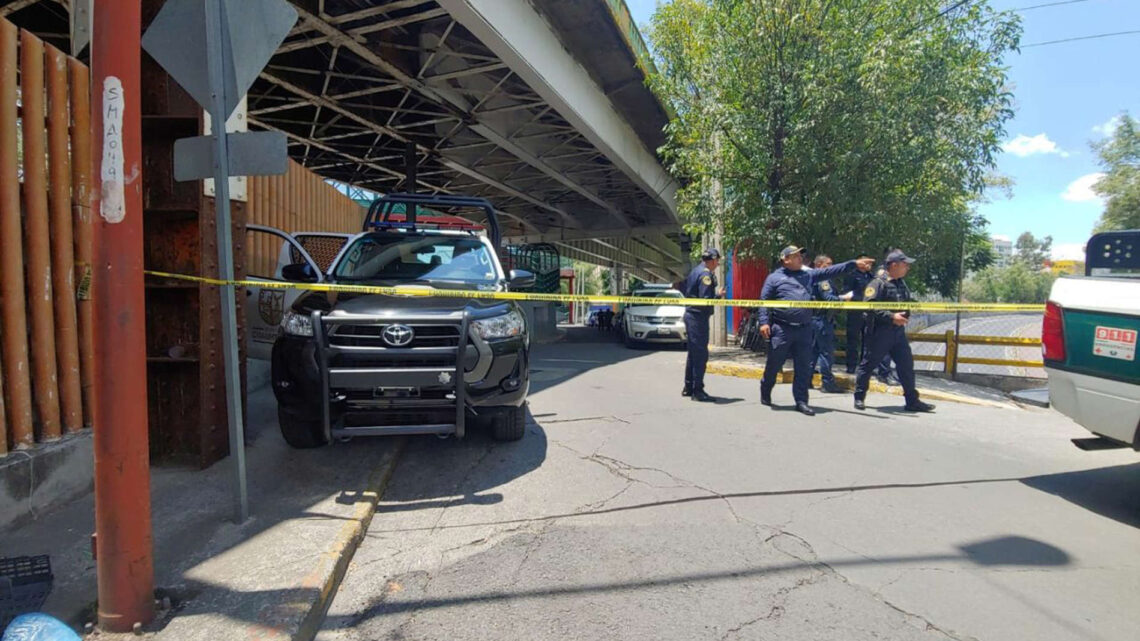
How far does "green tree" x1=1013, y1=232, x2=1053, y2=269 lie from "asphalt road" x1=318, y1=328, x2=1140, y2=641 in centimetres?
10676

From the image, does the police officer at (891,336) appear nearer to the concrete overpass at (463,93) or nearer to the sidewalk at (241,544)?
the sidewalk at (241,544)

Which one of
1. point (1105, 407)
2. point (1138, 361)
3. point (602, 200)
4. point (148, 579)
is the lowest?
point (148, 579)

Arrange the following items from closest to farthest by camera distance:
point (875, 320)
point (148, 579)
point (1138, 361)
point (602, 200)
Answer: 1. point (148, 579)
2. point (1138, 361)
3. point (875, 320)
4. point (602, 200)

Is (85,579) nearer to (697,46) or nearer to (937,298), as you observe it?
(697,46)

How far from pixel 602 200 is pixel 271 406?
21295 millimetres

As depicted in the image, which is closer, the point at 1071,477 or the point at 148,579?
the point at 148,579

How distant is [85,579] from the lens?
2900 mm

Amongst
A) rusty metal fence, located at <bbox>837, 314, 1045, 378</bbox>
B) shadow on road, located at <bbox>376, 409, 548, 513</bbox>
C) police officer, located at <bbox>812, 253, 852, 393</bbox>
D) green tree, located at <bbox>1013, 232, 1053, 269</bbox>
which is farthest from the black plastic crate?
green tree, located at <bbox>1013, 232, 1053, 269</bbox>

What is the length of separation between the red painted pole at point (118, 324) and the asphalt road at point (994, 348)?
36.0 feet

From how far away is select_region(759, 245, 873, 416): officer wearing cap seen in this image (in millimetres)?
6816

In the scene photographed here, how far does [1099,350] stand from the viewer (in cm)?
393

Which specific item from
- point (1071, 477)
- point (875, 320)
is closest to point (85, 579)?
point (1071, 477)

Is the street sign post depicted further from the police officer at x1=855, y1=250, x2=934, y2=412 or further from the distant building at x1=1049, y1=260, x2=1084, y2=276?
the police officer at x1=855, y1=250, x2=934, y2=412

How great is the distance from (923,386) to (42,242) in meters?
9.75
